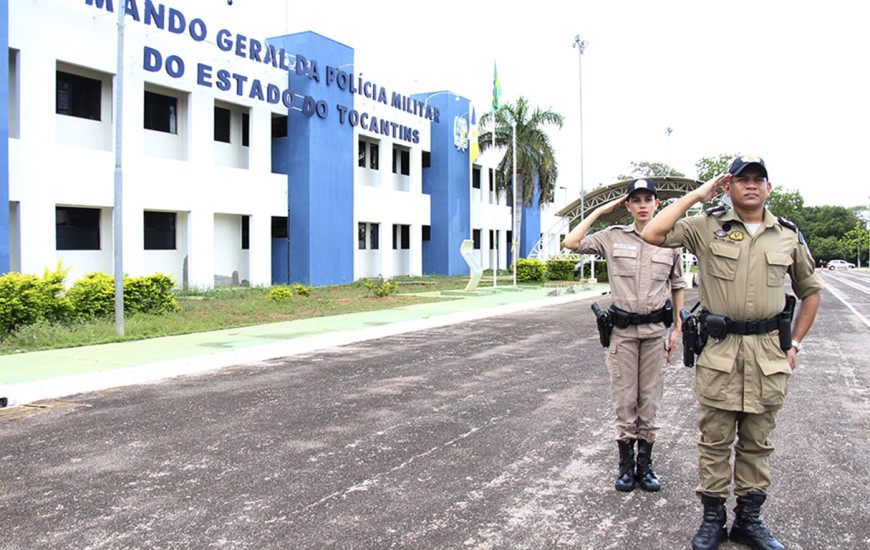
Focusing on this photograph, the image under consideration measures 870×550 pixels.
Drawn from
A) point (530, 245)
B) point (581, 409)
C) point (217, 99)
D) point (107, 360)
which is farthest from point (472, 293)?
point (530, 245)

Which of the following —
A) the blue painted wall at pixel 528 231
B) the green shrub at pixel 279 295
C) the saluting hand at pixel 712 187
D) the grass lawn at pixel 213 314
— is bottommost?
the grass lawn at pixel 213 314

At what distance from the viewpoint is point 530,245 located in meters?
46.5

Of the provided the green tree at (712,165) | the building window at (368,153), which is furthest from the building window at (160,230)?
the green tree at (712,165)

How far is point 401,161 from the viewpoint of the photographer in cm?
3522

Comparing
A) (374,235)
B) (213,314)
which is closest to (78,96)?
(213,314)

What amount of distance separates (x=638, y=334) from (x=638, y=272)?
43 centimetres

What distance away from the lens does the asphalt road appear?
12.1ft

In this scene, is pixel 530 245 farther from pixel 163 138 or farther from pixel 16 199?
pixel 16 199

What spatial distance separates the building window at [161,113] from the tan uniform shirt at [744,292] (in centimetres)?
2110

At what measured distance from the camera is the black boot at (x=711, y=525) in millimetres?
3410

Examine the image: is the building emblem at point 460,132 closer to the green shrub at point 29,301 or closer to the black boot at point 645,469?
the green shrub at point 29,301

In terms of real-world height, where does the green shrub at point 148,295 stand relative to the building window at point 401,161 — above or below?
below

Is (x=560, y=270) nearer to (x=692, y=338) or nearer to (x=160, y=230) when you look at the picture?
(x=160, y=230)

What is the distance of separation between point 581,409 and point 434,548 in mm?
3360
